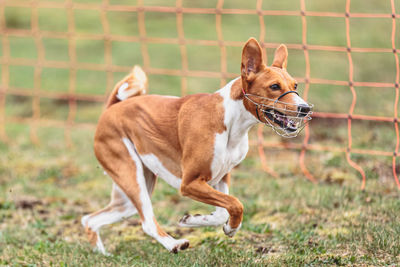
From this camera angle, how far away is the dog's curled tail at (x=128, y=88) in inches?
184

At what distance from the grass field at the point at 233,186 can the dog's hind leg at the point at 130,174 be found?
0.97ft

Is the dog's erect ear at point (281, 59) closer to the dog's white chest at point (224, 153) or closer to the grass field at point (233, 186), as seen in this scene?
the dog's white chest at point (224, 153)

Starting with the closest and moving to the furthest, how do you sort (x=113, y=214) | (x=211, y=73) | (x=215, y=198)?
(x=215, y=198) < (x=113, y=214) < (x=211, y=73)

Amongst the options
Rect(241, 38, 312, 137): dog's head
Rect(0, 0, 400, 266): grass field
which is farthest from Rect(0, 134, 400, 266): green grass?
Rect(241, 38, 312, 137): dog's head

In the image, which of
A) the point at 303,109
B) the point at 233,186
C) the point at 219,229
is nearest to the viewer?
the point at 303,109

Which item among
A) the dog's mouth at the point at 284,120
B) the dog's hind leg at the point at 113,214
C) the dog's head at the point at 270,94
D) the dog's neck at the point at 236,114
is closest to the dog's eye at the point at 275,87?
the dog's head at the point at 270,94

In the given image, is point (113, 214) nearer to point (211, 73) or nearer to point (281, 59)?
point (281, 59)

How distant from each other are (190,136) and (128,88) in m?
1.00

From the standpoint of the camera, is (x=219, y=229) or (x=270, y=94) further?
(x=219, y=229)

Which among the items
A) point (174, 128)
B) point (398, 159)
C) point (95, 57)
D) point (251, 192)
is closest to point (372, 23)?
point (95, 57)

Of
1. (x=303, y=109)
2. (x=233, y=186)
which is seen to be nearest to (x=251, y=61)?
(x=303, y=109)

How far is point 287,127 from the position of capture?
11.4 ft

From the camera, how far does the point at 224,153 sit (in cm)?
381

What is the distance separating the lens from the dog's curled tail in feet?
15.3
